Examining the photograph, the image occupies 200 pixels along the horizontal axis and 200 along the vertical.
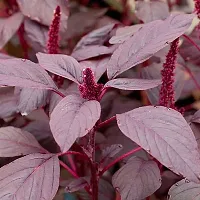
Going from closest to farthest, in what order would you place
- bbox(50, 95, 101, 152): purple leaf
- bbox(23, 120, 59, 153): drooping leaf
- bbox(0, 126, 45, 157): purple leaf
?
1. bbox(50, 95, 101, 152): purple leaf
2. bbox(0, 126, 45, 157): purple leaf
3. bbox(23, 120, 59, 153): drooping leaf

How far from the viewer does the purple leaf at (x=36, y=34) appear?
1201 mm

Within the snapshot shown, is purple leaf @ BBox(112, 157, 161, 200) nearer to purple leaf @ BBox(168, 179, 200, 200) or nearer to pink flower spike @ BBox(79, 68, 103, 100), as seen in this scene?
purple leaf @ BBox(168, 179, 200, 200)

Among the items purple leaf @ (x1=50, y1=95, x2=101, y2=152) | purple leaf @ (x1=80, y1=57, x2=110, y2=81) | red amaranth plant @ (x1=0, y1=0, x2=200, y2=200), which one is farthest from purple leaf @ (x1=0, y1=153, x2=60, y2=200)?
purple leaf @ (x1=80, y1=57, x2=110, y2=81)

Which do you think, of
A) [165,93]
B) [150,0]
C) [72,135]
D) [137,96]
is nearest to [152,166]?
[165,93]

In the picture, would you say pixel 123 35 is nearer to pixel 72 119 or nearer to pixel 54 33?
pixel 54 33

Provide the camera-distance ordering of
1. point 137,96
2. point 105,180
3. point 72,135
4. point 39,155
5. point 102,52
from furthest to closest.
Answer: point 137,96
point 105,180
point 102,52
point 39,155
point 72,135

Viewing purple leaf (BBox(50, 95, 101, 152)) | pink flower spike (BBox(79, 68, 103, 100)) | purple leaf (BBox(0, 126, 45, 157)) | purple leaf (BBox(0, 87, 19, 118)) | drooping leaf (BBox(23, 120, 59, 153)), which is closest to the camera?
purple leaf (BBox(50, 95, 101, 152))

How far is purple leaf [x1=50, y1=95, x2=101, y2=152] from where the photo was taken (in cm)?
67

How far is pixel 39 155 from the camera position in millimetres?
825

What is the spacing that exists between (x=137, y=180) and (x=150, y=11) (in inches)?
18.5

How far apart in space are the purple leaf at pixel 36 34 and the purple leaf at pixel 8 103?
19 cm

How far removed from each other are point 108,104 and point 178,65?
20 cm

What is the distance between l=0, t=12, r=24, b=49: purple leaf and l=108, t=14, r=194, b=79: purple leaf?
16.0 inches

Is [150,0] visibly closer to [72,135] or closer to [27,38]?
[27,38]
